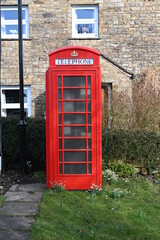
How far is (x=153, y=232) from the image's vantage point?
3771mm

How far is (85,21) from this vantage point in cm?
1295

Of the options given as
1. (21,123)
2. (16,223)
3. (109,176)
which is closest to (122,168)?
(109,176)

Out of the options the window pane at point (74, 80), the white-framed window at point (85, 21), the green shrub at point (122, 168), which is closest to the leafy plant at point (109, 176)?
the green shrub at point (122, 168)

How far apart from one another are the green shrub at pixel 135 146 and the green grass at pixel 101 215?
36.1 inches

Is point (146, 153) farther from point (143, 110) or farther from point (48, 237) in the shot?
point (48, 237)

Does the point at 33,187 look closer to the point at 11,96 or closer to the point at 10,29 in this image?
the point at 11,96

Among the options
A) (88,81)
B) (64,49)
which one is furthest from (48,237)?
(64,49)

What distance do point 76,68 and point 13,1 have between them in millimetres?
9066

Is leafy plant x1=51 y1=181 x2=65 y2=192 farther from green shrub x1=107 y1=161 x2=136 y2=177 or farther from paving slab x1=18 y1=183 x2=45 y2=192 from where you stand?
green shrub x1=107 y1=161 x2=136 y2=177

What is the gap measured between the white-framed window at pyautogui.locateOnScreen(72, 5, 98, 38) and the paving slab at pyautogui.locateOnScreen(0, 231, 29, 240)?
35.1 feet

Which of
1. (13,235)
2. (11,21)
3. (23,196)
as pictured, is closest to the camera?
(13,235)

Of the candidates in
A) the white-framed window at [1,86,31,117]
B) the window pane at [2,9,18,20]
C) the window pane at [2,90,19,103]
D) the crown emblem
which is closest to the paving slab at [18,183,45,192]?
the crown emblem

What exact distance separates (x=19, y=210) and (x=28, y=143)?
2.56 meters

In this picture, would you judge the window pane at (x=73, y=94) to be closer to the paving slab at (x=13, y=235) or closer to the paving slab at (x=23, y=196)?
the paving slab at (x=23, y=196)
